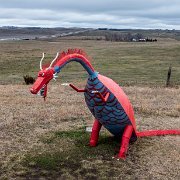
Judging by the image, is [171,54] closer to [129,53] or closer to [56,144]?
[129,53]

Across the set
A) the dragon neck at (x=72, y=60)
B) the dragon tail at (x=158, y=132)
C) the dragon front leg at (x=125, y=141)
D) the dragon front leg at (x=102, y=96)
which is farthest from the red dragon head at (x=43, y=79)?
the dragon tail at (x=158, y=132)

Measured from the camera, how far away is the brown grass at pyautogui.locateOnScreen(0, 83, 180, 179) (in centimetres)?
803

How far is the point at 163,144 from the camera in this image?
32.0 ft

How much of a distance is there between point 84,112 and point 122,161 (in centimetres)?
449

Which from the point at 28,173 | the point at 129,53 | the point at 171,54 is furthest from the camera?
the point at 129,53

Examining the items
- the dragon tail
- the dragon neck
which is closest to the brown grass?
the dragon tail

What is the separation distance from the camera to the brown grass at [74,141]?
316 inches

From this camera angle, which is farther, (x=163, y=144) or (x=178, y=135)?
(x=178, y=135)

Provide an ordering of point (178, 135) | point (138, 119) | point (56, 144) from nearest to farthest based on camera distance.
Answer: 1. point (56, 144)
2. point (178, 135)
3. point (138, 119)

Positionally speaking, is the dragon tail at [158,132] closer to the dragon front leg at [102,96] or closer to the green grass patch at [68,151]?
the green grass patch at [68,151]

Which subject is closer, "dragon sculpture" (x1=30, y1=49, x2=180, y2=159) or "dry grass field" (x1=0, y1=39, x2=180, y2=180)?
"dragon sculpture" (x1=30, y1=49, x2=180, y2=159)

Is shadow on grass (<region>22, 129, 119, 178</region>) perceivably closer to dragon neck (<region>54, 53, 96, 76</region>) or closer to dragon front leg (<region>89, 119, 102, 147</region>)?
dragon front leg (<region>89, 119, 102, 147</region>)

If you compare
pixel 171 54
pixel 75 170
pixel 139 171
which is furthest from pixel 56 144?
pixel 171 54

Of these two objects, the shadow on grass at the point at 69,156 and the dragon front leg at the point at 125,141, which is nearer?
the shadow on grass at the point at 69,156
